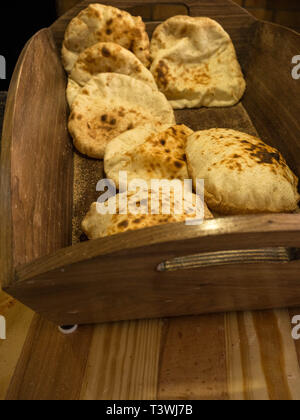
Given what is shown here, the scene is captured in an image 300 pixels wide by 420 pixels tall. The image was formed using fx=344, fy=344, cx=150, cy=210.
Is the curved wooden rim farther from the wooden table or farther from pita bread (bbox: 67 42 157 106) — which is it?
pita bread (bbox: 67 42 157 106)

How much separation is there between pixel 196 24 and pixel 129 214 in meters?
1.07

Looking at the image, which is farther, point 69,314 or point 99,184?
point 99,184

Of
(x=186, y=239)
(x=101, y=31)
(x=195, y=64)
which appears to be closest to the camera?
(x=186, y=239)

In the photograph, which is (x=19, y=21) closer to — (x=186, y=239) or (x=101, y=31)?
(x=101, y=31)

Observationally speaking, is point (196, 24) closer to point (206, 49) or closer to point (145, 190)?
point (206, 49)

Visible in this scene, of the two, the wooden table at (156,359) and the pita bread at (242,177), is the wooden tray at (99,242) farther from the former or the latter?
the pita bread at (242,177)

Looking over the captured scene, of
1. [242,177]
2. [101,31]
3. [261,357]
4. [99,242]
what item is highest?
[101,31]

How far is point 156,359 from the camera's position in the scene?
796 millimetres

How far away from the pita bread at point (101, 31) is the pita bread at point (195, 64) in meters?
0.11

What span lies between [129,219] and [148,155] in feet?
1.12

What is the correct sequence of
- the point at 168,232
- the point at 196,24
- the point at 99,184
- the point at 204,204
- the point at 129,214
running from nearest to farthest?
the point at 168,232, the point at 129,214, the point at 204,204, the point at 99,184, the point at 196,24

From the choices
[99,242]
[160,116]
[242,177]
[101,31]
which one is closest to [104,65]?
[101,31]

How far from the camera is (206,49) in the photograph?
1506 millimetres

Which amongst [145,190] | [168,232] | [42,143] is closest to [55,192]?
[42,143]
